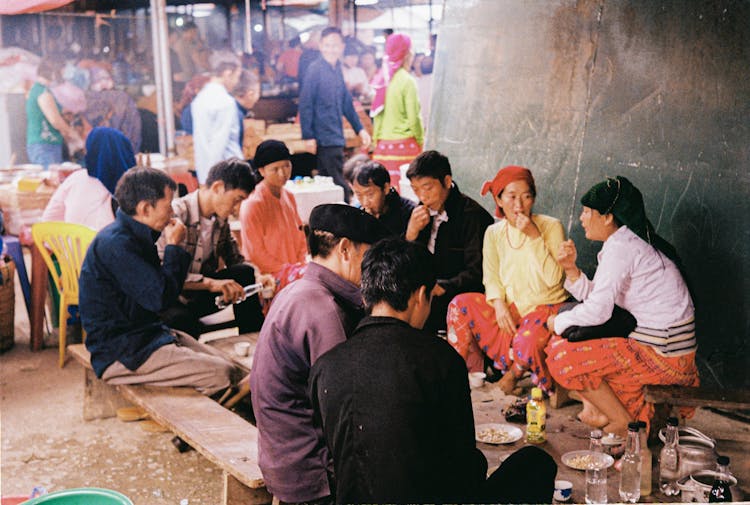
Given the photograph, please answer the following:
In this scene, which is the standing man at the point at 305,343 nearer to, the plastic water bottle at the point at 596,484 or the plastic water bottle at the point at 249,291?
the plastic water bottle at the point at 596,484

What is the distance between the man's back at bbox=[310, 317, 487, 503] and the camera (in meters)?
2.34

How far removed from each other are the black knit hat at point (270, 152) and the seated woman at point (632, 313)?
2.21 metres

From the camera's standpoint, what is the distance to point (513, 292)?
4816 mm

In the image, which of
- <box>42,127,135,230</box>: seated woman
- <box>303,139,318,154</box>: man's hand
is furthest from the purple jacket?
<box>303,139,318,154</box>: man's hand

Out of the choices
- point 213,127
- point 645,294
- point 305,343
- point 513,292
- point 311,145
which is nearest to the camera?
point 305,343

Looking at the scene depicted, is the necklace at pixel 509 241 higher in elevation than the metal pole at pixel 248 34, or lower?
lower

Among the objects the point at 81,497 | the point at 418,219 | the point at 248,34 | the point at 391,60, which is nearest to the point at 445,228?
the point at 418,219

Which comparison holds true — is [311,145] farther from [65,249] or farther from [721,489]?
[721,489]

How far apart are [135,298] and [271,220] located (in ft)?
5.29

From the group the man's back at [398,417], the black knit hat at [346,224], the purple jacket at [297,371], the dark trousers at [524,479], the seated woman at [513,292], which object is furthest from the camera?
the seated woman at [513,292]

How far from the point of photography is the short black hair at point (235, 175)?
16.9 ft

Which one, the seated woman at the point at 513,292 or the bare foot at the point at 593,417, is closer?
the bare foot at the point at 593,417

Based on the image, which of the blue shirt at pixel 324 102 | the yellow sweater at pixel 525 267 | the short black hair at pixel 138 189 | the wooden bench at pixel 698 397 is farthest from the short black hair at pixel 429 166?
the blue shirt at pixel 324 102

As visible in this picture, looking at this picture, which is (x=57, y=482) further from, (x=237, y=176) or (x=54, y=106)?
(x=54, y=106)
